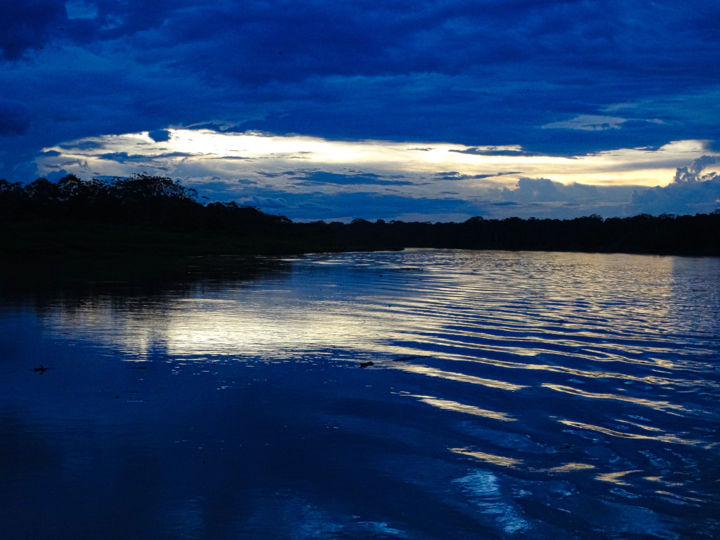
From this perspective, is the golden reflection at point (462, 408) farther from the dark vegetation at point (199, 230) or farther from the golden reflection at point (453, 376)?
the dark vegetation at point (199, 230)

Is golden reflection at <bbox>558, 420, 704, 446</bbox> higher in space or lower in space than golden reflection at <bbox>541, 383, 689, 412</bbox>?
lower

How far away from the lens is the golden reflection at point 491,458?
6.71 meters

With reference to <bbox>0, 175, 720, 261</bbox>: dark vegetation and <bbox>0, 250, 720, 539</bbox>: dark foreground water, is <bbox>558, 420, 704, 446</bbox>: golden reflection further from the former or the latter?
<bbox>0, 175, 720, 261</bbox>: dark vegetation

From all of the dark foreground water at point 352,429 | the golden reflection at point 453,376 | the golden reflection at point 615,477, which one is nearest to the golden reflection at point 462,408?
the dark foreground water at point 352,429

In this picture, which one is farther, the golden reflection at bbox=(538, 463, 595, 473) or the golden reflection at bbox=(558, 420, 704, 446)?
the golden reflection at bbox=(558, 420, 704, 446)

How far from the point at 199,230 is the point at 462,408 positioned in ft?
308

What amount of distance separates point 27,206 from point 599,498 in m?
102

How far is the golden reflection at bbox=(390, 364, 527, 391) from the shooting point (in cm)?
1023

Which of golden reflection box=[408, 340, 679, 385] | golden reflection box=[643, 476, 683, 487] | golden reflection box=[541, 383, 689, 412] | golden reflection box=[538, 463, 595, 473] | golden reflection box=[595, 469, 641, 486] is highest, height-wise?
golden reflection box=[408, 340, 679, 385]

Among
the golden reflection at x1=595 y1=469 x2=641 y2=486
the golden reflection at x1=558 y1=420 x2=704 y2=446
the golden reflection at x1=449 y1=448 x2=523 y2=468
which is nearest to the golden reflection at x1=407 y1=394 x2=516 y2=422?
the golden reflection at x1=558 y1=420 x2=704 y2=446

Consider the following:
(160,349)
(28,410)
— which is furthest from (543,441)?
(160,349)

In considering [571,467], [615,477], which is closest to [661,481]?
[615,477]

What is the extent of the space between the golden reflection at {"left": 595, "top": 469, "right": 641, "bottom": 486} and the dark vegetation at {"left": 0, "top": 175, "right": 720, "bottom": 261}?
45.9m

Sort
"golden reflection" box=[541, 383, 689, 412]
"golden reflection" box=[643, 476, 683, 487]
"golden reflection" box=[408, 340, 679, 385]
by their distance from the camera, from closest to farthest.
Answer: "golden reflection" box=[643, 476, 683, 487] < "golden reflection" box=[541, 383, 689, 412] < "golden reflection" box=[408, 340, 679, 385]
